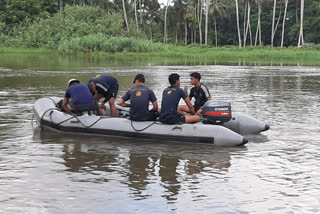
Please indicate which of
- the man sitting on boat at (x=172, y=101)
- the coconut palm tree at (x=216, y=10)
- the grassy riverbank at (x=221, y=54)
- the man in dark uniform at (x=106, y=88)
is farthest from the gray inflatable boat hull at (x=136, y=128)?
the coconut palm tree at (x=216, y=10)

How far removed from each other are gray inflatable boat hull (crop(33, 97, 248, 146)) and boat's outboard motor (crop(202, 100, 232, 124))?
216mm

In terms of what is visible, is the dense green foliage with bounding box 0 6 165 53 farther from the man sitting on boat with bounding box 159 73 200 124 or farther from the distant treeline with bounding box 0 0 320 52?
the man sitting on boat with bounding box 159 73 200 124

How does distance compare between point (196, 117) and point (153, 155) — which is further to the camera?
point (196, 117)

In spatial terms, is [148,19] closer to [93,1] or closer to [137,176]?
[93,1]

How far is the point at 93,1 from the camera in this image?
261 feet

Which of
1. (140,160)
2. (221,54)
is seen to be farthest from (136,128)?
(221,54)

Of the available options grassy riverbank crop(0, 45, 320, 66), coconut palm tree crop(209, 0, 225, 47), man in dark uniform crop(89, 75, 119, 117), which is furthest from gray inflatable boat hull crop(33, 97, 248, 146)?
coconut palm tree crop(209, 0, 225, 47)

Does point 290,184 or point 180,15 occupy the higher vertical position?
point 180,15

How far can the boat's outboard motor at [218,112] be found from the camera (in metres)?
9.93

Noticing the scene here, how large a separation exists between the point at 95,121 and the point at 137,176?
3142 millimetres

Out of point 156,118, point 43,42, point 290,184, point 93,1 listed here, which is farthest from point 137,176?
point 93,1

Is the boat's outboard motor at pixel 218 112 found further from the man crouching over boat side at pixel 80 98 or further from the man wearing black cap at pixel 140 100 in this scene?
the man crouching over boat side at pixel 80 98

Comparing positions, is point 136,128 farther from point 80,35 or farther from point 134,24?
point 134,24

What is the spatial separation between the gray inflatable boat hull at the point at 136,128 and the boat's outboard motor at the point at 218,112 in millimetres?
216
